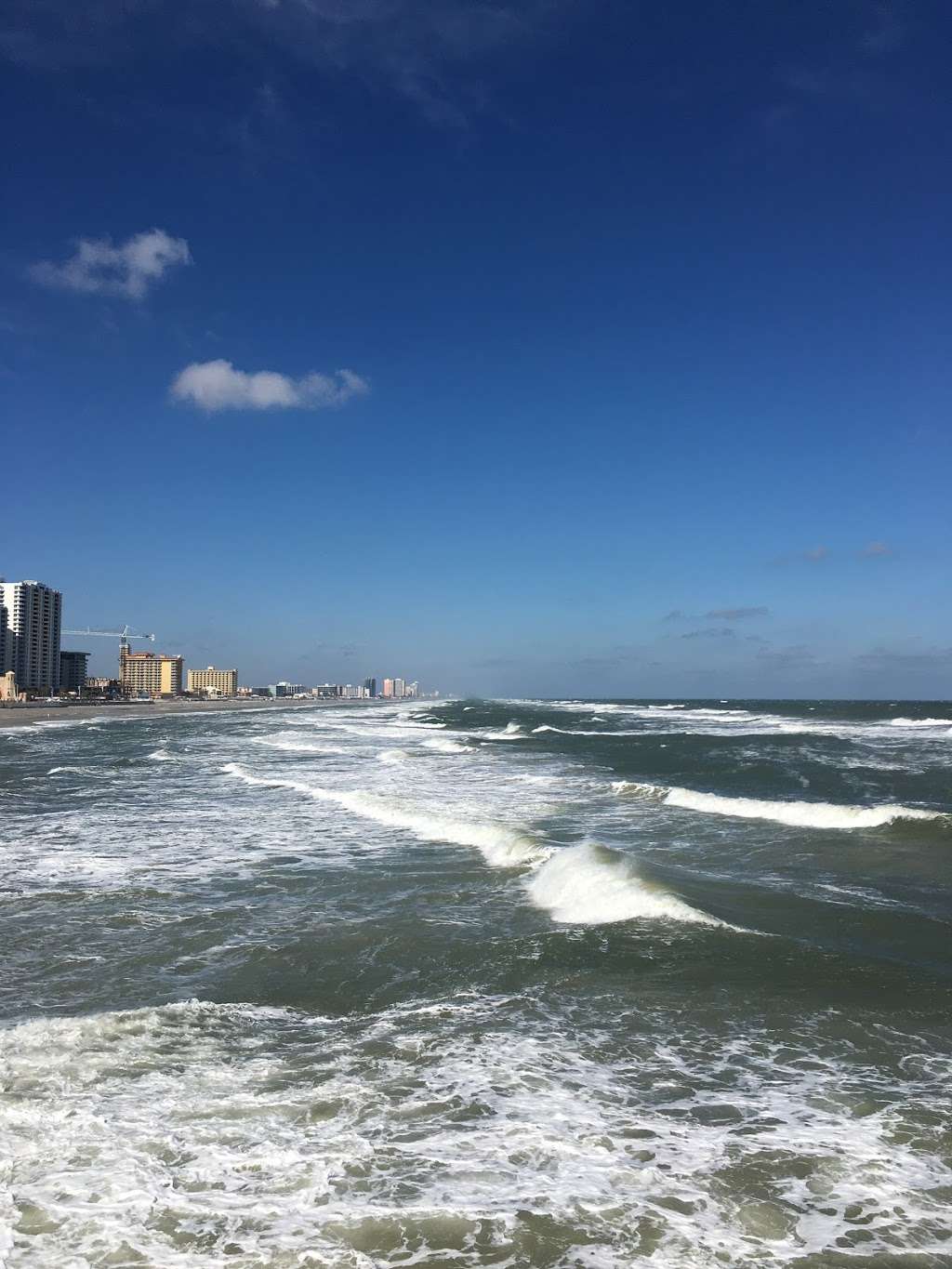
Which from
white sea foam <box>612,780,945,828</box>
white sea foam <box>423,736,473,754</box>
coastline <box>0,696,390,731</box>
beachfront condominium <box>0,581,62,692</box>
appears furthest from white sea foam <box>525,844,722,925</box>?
beachfront condominium <box>0,581,62,692</box>

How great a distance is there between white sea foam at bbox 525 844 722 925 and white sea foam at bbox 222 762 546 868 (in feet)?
4.93

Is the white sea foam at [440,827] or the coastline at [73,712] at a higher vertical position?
the white sea foam at [440,827]

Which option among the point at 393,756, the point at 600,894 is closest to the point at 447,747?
the point at 393,756

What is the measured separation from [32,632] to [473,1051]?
654 feet

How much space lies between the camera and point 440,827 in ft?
60.4

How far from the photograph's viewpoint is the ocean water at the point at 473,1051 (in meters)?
4.56

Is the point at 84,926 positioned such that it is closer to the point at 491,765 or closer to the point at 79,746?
the point at 491,765

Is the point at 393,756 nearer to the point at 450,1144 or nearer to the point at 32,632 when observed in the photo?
the point at 450,1144

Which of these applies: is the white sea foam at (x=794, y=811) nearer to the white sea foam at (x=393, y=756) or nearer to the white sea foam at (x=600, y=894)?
the white sea foam at (x=600, y=894)

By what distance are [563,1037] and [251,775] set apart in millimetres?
24030

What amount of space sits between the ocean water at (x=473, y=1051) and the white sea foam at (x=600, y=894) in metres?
0.06

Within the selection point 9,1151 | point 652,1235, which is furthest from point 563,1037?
point 9,1151

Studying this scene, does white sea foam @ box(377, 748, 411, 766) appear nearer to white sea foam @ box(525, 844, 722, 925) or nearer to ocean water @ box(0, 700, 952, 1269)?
ocean water @ box(0, 700, 952, 1269)

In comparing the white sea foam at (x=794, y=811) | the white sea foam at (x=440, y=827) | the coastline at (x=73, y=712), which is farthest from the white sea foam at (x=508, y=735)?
the coastline at (x=73, y=712)
